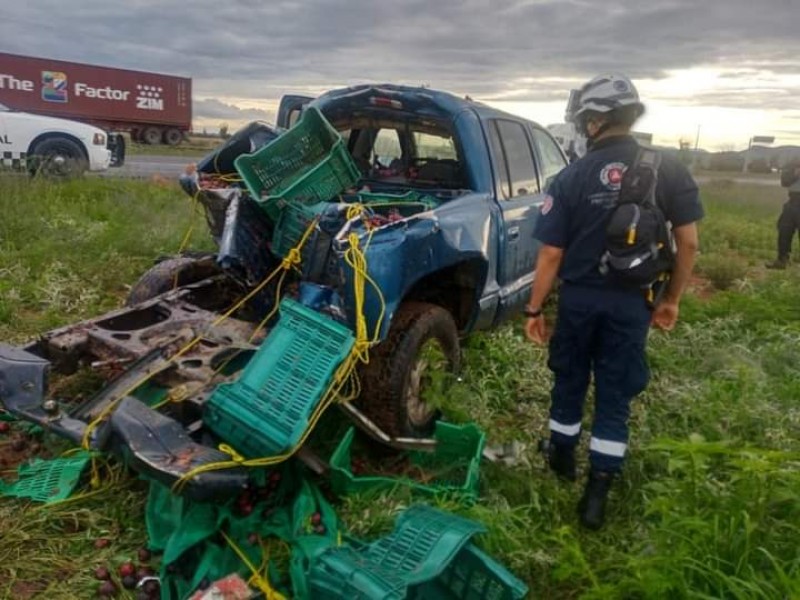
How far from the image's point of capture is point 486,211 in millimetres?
4086

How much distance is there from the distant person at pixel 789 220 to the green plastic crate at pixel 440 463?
7659 mm

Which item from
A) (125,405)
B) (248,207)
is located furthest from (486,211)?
(125,405)

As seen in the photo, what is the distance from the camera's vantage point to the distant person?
909 cm

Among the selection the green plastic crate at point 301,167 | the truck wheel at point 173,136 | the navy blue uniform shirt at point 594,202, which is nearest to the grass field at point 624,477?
the navy blue uniform shirt at point 594,202

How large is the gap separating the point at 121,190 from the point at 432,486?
8247 millimetres

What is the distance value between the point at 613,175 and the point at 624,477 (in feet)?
4.87

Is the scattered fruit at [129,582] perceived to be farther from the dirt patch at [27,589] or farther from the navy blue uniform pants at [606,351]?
the navy blue uniform pants at [606,351]

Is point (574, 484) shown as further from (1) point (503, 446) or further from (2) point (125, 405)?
(2) point (125, 405)

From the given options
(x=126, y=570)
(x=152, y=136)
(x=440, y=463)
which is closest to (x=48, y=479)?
(x=126, y=570)

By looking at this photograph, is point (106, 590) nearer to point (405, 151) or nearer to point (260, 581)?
point (260, 581)

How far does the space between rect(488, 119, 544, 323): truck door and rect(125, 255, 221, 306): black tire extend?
1.89 m

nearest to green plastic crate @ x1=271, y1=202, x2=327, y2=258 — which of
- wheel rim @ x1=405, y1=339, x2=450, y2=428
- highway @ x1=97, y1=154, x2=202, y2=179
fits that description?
wheel rim @ x1=405, y1=339, x2=450, y2=428

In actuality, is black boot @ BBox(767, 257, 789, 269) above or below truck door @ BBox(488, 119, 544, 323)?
below

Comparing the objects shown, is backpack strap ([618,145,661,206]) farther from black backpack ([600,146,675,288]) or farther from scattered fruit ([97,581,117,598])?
scattered fruit ([97,581,117,598])
